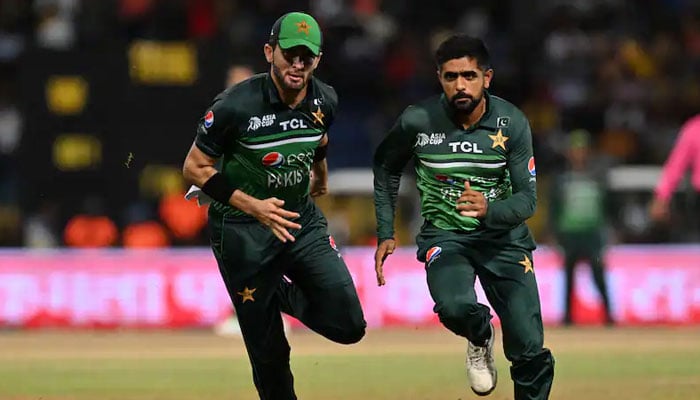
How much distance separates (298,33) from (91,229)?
37.2ft

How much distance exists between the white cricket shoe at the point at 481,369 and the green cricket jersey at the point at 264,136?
4.72 feet

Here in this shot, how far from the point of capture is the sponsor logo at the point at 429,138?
9.39m

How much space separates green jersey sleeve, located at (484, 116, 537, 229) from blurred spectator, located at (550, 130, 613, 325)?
995 centimetres

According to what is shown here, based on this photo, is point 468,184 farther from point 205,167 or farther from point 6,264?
point 6,264

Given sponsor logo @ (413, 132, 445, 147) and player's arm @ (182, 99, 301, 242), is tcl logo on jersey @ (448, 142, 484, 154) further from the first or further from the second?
player's arm @ (182, 99, 301, 242)

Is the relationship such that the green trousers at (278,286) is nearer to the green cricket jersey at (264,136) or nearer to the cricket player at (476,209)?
the green cricket jersey at (264,136)

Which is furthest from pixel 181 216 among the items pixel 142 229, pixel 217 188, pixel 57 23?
pixel 217 188

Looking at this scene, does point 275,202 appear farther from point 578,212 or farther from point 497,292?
point 578,212

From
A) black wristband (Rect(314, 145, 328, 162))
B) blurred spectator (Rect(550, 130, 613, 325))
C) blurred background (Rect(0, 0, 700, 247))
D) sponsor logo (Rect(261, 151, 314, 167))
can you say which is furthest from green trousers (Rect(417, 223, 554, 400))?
blurred spectator (Rect(550, 130, 613, 325))

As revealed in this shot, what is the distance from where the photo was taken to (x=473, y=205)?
9055mm

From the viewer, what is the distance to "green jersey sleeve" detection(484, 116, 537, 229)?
9.14 metres

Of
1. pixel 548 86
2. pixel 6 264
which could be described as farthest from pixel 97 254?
pixel 548 86

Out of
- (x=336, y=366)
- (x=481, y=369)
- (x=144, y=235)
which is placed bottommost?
(x=336, y=366)

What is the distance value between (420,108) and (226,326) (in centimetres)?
997
